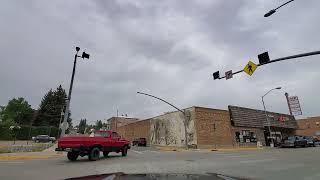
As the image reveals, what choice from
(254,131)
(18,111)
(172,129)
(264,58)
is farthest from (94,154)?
(18,111)

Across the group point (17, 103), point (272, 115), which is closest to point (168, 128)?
point (272, 115)

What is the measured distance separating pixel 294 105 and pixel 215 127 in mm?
32053

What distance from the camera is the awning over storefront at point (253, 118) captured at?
50219mm

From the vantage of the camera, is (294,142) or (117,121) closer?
(294,142)

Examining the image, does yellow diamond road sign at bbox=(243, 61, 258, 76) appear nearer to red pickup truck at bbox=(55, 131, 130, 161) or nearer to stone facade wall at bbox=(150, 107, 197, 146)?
red pickup truck at bbox=(55, 131, 130, 161)

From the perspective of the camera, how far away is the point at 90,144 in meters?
20.4

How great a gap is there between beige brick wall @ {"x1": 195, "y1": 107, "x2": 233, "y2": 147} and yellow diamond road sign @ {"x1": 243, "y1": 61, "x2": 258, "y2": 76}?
2787 cm

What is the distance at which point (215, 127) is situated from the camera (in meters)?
47.4

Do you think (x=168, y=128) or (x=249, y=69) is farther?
(x=168, y=128)

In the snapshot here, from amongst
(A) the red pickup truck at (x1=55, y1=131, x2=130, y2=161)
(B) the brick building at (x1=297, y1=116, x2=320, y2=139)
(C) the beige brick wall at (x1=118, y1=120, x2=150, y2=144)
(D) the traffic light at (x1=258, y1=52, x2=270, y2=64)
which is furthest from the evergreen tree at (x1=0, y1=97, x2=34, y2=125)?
(D) the traffic light at (x1=258, y1=52, x2=270, y2=64)

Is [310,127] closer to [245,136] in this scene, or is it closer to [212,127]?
[245,136]

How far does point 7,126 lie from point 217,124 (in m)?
42.8

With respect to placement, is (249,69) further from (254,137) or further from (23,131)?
(23,131)

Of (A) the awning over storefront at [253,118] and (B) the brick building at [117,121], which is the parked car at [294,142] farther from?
(B) the brick building at [117,121]
